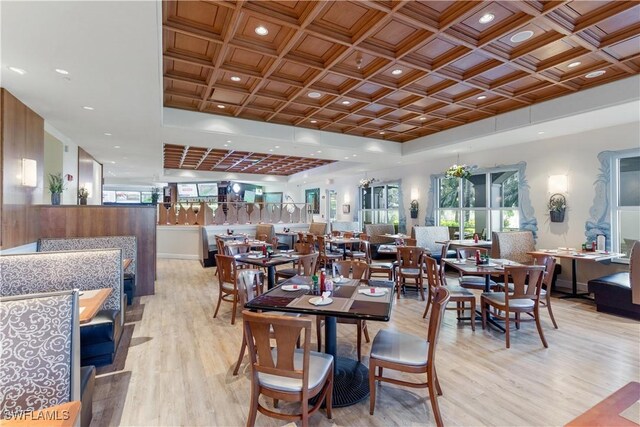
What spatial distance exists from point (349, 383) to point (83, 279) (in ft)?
9.70

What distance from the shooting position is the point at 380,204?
12.0 m

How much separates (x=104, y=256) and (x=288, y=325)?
9.01 ft

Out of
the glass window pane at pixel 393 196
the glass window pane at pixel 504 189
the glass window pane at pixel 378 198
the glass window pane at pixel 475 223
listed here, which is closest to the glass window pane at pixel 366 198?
the glass window pane at pixel 378 198

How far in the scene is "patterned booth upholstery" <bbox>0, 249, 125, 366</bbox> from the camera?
10.1ft

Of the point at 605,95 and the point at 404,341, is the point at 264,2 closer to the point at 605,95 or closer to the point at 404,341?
the point at 404,341

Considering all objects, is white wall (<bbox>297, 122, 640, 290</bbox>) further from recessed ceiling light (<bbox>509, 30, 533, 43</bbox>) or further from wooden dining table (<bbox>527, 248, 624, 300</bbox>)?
recessed ceiling light (<bbox>509, 30, 533, 43</bbox>)

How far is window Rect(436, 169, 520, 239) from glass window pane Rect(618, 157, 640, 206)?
188cm

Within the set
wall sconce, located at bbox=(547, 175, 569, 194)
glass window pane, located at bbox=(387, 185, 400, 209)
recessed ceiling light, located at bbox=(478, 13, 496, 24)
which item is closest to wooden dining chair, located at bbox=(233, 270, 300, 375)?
recessed ceiling light, located at bbox=(478, 13, 496, 24)

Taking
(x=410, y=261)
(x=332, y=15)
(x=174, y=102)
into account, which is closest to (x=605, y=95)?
(x=410, y=261)

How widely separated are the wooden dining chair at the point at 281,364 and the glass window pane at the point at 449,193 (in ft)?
26.9

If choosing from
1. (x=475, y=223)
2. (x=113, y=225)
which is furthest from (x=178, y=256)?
(x=475, y=223)

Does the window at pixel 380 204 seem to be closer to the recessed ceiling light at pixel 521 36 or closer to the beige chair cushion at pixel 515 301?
the beige chair cushion at pixel 515 301

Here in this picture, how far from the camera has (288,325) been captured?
6.04 ft

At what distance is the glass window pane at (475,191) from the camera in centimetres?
840
